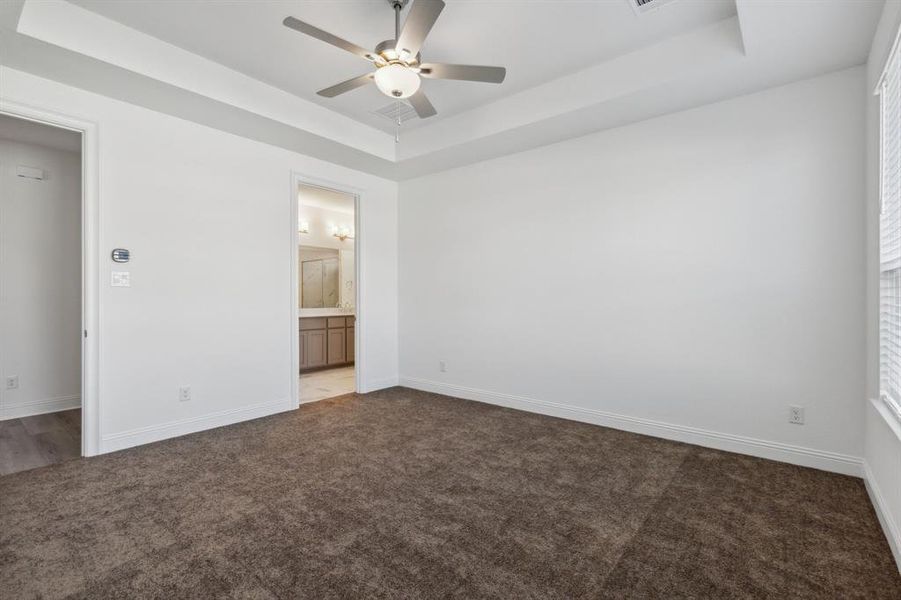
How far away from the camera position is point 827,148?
2.92 meters

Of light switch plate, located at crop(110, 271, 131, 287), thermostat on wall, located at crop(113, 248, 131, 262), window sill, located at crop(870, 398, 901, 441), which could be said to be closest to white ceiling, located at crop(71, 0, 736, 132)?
thermostat on wall, located at crop(113, 248, 131, 262)

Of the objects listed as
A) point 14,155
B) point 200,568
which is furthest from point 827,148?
point 14,155

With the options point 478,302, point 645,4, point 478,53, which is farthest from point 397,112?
point 645,4

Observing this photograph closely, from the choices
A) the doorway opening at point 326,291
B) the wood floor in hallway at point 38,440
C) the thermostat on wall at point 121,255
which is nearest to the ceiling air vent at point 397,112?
the doorway opening at point 326,291

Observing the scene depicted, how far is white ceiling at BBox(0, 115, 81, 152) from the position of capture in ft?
12.8

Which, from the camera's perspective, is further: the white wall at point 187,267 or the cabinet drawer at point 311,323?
the cabinet drawer at point 311,323

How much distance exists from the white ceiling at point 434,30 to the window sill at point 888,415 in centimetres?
248

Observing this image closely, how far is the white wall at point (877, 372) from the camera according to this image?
2.00 metres

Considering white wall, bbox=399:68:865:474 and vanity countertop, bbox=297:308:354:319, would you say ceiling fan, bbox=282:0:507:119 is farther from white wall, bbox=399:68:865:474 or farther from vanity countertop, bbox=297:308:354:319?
vanity countertop, bbox=297:308:354:319

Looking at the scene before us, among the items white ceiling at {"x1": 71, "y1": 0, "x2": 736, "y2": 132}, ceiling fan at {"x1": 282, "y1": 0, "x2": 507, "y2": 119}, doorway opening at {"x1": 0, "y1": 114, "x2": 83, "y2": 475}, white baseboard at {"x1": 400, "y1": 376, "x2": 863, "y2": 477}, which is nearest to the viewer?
ceiling fan at {"x1": 282, "y1": 0, "x2": 507, "y2": 119}

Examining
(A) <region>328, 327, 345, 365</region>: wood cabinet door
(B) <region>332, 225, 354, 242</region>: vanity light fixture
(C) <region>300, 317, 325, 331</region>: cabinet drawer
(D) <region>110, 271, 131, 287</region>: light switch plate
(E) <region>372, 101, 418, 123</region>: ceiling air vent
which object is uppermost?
(E) <region>372, 101, 418, 123</region>: ceiling air vent

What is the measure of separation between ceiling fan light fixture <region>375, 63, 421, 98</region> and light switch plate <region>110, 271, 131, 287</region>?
248cm

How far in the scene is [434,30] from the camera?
2.98 metres

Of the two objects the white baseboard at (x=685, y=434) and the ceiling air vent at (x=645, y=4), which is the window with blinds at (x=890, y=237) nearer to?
the white baseboard at (x=685, y=434)
